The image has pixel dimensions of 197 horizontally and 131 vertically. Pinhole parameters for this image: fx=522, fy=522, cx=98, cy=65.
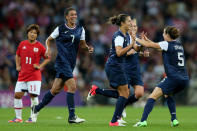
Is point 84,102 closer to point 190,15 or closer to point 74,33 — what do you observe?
point 190,15

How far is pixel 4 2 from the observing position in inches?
877

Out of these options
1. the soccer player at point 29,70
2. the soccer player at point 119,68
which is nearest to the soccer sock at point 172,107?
the soccer player at point 119,68

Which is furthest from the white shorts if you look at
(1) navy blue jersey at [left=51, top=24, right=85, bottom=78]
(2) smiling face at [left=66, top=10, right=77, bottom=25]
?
(2) smiling face at [left=66, top=10, right=77, bottom=25]

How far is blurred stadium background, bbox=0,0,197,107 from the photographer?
20.5 meters

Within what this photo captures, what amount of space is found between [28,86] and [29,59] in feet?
2.07

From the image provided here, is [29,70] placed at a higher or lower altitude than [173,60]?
lower

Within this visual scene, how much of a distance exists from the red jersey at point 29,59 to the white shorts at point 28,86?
0.09m

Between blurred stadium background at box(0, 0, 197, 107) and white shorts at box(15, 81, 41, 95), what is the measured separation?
25.6ft

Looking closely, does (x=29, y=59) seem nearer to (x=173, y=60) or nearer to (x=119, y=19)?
(x=119, y=19)

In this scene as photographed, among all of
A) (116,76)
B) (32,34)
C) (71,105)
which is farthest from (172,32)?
(32,34)

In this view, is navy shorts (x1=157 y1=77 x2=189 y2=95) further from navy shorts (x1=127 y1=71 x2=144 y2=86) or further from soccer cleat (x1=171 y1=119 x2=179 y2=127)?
navy shorts (x1=127 y1=71 x2=144 y2=86)

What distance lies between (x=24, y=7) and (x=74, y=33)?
11.2m

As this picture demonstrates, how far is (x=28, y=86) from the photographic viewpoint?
12188mm

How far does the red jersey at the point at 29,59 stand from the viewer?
1217 centimetres
